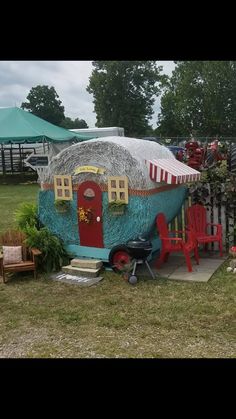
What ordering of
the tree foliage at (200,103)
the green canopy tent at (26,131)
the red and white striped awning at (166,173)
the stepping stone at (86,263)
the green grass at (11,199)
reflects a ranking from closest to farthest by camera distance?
the red and white striped awning at (166,173) < the stepping stone at (86,263) < the green grass at (11,199) < the green canopy tent at (26,131) < the tree foliage at (200,103)

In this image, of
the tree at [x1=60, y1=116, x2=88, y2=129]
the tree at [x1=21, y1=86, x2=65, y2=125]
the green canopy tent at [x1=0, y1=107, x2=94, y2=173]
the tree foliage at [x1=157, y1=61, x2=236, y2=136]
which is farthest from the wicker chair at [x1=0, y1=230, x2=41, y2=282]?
the tree at [x1=60, y1=116, x2=88, y2=129]

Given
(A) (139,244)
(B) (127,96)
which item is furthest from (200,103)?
(A) (139,244)

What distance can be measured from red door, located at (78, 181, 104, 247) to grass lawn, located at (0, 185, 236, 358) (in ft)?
2.67

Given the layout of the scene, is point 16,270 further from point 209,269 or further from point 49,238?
point 209,269

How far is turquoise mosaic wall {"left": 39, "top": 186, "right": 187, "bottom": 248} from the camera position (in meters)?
7.32

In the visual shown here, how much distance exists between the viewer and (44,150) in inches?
1234

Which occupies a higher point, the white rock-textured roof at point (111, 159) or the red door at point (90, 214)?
the white rock-textured roof at point (111, 159)

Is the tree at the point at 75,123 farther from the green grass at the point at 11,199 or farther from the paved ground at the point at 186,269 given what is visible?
the paved ground at the point at 186,269

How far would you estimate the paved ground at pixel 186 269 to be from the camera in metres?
7.06

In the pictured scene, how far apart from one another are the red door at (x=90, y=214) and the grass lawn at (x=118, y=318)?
813mm

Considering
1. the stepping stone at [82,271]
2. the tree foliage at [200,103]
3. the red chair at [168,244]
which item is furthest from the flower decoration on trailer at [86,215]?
the tree foliage at [200,103]

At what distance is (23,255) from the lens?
772 centimetres

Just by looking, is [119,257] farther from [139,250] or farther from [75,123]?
[75,123]

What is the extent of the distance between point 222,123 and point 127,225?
50.6 meters
